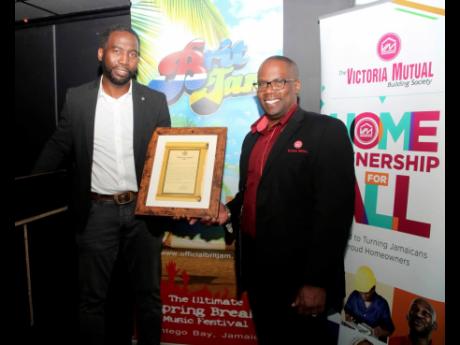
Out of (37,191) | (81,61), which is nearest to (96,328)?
(37,191)

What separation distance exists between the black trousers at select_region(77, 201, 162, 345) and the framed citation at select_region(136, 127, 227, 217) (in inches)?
10.3

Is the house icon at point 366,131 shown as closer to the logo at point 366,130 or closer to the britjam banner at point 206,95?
the logo at point 366,130

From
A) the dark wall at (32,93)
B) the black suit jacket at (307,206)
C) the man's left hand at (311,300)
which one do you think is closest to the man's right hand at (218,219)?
the black suit jacket at (307,206)

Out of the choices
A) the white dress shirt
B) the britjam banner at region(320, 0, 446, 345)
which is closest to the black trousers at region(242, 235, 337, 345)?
the britjam banner at region(320, 0, 446, 345)

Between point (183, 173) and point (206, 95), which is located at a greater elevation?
point (206, 95)

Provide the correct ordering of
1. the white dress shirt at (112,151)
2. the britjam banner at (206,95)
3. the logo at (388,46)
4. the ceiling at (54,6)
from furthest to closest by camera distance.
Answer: the ceiling at (54,6) < the britjam banner at (206,95) < the white dress shirt at (112,151) < the logo at (388,46)

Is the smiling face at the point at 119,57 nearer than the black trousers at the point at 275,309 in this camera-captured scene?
No

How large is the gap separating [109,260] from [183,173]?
0.81 metres

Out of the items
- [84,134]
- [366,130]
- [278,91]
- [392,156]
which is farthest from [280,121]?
[84,134]

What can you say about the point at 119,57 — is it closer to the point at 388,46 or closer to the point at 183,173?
the point at 183,173

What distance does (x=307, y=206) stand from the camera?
1.78 meters

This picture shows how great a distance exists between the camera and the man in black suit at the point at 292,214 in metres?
1.68

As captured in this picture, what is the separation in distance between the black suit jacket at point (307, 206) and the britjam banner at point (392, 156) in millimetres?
529
